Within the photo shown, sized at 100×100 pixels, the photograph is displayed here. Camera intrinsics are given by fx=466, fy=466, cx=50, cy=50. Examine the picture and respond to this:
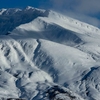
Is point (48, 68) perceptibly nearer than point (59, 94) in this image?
No

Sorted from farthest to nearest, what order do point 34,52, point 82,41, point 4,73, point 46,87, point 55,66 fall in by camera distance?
1. point 82,41
2. point 34,52
3. point 55,66
4. point 4,73
5. point 46,87

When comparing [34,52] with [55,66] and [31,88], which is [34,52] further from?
[31,88]

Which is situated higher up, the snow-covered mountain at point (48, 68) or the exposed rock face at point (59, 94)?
the snow-covered mountain at point (48, 68)

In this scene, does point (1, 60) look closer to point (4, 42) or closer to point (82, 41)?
point (4, 42)

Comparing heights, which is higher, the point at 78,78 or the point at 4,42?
the point at 4,42

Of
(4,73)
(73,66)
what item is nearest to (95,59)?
(73,66)

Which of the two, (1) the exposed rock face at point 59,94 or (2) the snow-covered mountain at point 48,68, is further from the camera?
(2) the snow-covered mountain at point 48,68

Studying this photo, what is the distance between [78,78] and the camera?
515ft

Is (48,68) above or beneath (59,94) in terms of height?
above

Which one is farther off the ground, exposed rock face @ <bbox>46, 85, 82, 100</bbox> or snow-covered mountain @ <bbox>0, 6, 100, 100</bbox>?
snow-covered mountain @ <bbox>0, 6, 100, 100</bbox>

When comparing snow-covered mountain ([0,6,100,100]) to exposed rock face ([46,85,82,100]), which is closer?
exposed rock face ([46,85,82,100])

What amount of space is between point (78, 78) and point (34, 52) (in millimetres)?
28204

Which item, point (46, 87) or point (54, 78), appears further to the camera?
point (54, 78)

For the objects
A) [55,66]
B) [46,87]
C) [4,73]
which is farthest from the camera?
[55,66]
